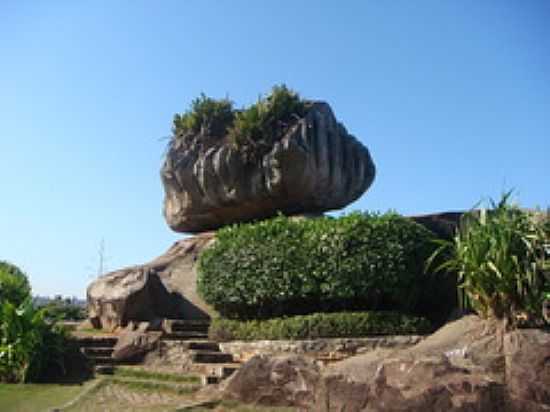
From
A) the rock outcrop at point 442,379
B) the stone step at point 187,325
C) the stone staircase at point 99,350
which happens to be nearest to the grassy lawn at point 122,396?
the stone staircase at point 99,350

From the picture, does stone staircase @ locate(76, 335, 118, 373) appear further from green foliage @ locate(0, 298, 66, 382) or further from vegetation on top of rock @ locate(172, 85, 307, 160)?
vegetation on top of rock @ locate(172, 85, 307, 160)

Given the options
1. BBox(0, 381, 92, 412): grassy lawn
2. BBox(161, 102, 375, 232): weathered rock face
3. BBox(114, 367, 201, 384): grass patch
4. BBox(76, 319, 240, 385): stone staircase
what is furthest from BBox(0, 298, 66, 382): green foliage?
BBox(161, 102, 375, 232): weathered rock face

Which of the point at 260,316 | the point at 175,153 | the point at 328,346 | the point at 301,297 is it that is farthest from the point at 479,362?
the point at 175,153

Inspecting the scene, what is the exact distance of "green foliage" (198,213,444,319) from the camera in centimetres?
1112

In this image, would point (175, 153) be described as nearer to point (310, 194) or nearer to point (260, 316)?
point (310, 194)

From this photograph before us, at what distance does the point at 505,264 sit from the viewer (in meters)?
Answer: 8.91

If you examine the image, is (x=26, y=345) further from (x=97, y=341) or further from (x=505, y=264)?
(x=505, y=264)

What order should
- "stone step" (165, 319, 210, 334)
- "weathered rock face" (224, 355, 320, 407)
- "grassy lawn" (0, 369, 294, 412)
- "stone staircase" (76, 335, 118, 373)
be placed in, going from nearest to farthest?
"weathered rock face" (224, 355, 320, 407) < "grassy lawn" (0, 369, 294, 412) < "stone staircase" (76, 335, 118, 373) < "stone step" (165, 319, 210, 334)

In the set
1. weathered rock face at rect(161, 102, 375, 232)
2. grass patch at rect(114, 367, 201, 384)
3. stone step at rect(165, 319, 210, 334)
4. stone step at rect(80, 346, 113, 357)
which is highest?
weathered rock face at rect(161, 102, 375, 232)

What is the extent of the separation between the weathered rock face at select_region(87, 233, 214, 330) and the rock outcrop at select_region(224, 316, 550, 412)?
20.8 ft

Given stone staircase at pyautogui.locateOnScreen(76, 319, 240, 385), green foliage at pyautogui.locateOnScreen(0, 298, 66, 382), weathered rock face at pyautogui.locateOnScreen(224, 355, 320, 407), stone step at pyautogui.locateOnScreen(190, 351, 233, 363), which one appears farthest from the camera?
stone step at pyautogui.locateOnScreen(190, 351, 233, 363)

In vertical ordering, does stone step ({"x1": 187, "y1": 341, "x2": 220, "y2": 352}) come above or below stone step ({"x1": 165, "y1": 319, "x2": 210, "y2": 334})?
below

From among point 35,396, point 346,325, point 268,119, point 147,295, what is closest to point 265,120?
point 268,119

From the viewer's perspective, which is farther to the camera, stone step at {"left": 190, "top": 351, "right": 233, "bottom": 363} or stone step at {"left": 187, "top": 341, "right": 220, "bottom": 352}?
stone step at {"left": 187, "top": 341, "right": 220, "bottom": 352}
